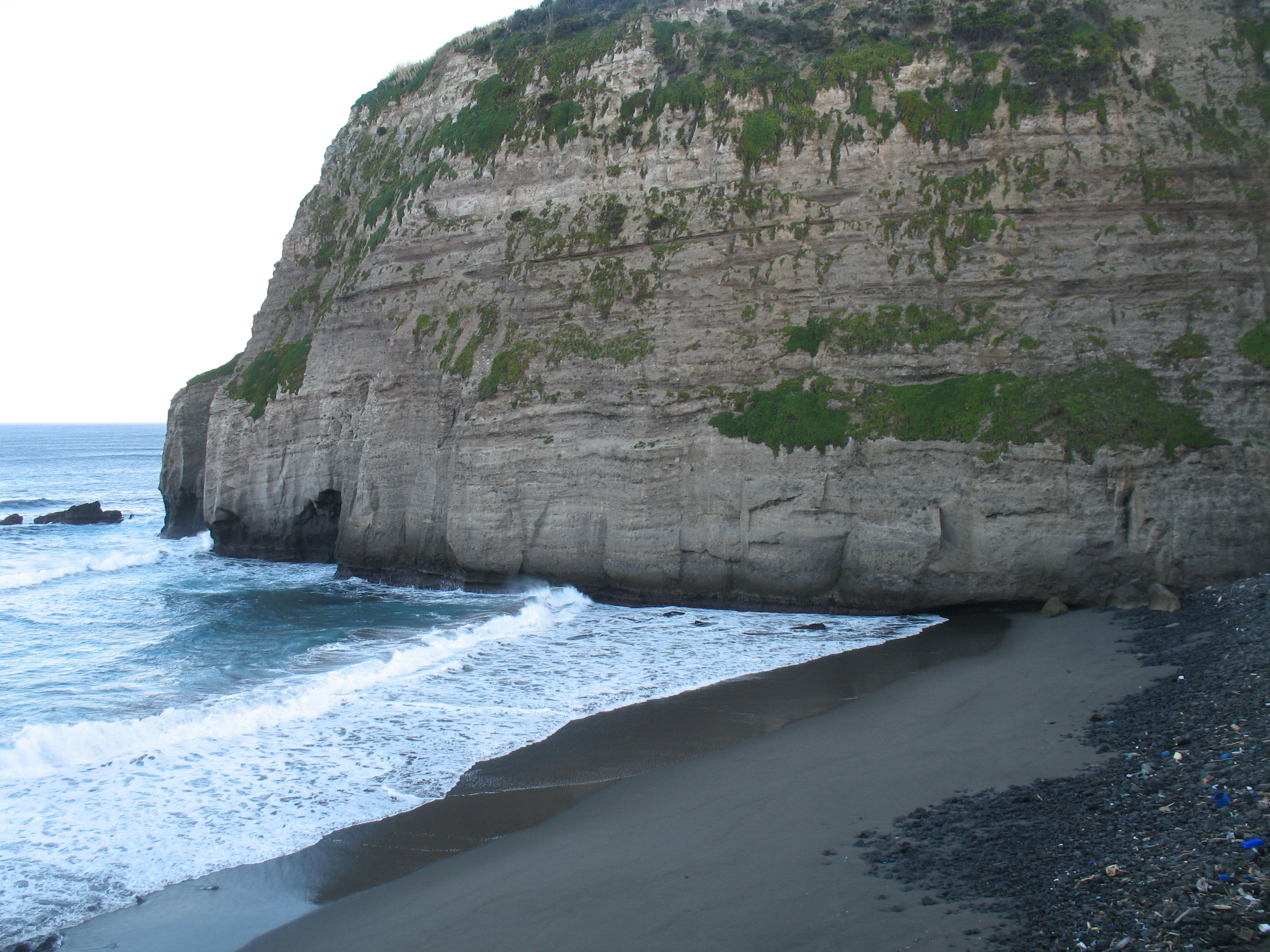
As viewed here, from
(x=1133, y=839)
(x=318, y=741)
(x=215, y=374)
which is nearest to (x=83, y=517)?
(x=215, y=374)

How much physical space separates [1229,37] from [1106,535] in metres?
13.3

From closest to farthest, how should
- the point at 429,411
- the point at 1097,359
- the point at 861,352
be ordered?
the point at 1097,359, the point at 861,352, the point at 429,411

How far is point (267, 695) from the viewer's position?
13.7 meters

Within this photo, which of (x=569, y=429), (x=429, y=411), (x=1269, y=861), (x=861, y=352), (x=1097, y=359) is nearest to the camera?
(x=1269, y=861)

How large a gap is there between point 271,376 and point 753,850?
26.7m

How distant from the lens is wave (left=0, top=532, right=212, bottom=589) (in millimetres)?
26453

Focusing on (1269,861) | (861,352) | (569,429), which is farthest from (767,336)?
(1269,861)

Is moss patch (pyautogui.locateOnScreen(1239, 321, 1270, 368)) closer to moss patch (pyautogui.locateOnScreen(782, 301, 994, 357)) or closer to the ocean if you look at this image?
moss patch (pyautogui.locateOnScreen(782, 301, 994, 357))

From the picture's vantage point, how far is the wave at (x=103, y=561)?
86.8 feet

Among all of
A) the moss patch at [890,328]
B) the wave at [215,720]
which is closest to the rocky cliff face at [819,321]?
the moss patch at [890,328]

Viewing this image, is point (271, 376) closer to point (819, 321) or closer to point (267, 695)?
point (267, 695)

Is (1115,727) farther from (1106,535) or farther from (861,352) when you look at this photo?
(861,352)

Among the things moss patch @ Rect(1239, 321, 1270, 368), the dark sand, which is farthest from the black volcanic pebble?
moss patch @ Rect(1239, 321, 1270, 368)

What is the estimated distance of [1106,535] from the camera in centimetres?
1653
